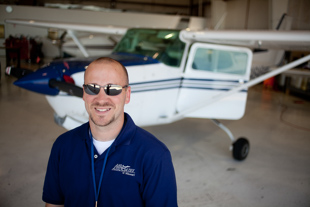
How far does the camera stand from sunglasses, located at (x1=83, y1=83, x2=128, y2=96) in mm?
1478

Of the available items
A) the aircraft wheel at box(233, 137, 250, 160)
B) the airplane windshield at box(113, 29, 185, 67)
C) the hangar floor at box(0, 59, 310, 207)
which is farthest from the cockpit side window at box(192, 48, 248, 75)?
the hangar floor at box(0, 59, 310, 207)

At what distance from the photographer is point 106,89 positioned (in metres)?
1.48

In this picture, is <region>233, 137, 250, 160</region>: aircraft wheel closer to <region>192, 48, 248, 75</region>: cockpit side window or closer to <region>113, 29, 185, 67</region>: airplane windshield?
<region>192, 48, 248, 75</region>: cockpit side window

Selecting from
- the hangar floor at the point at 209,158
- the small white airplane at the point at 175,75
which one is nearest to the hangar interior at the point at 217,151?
the hangar floor at the point at 209,158

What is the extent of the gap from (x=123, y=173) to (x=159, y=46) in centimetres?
292

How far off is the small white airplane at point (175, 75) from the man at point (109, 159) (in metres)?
1.52

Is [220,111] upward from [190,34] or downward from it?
downward

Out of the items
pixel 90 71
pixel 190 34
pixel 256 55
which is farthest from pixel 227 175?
pixel 256 55

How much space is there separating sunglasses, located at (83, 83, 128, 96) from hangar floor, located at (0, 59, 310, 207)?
6.40ft

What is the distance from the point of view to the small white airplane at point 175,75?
3.34 meters

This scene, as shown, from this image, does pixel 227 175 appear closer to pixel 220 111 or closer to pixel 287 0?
pixel 220 111

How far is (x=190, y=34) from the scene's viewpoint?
13.2 feet

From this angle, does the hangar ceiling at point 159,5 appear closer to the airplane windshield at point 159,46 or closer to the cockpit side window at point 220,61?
the cockpit side window at point 220,61

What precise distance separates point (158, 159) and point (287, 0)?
11958 millimetres
